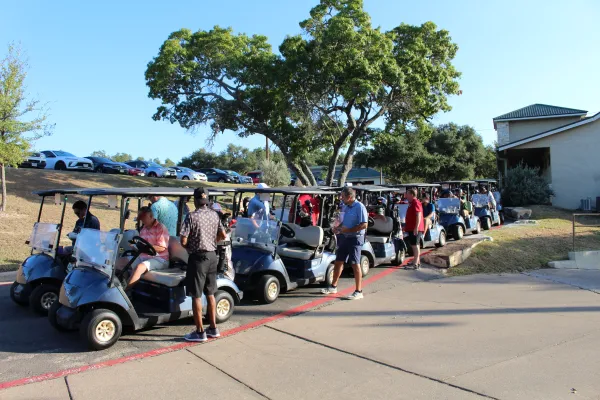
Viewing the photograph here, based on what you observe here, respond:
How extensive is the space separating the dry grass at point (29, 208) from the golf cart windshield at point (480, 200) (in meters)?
11.5

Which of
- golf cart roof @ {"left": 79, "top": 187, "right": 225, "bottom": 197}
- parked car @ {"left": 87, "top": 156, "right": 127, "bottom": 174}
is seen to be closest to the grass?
golf cart roof @ {"left": 79, "top": 187, "right": 225, "bottom": 197}

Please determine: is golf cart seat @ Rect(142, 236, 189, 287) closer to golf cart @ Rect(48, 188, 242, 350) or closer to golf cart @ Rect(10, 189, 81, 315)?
golf cart @ Rect(48, 188, 242, 350)

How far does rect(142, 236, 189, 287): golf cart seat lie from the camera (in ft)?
18.2

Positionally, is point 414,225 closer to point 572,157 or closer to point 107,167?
point 572,157

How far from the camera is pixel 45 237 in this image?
6.82 meters

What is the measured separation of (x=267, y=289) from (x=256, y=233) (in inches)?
35.4

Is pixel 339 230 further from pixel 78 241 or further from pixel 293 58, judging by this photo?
pixel 293 58

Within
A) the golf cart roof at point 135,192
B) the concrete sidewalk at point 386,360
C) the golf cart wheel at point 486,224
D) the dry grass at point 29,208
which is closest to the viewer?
the concrete sidewalk at point 386,360

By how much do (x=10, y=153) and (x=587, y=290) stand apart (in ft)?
49.0

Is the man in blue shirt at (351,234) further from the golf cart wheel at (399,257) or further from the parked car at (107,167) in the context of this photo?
the parked car at (107,167)

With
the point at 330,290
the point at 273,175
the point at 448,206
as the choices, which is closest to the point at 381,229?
the point at 330,290

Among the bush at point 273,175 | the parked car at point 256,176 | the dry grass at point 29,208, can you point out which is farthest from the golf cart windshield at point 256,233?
the parked car at point 256,176

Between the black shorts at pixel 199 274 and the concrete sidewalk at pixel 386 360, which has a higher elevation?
the black shorts at pixel 199 274

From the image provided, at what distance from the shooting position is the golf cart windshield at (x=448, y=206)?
13.4m
